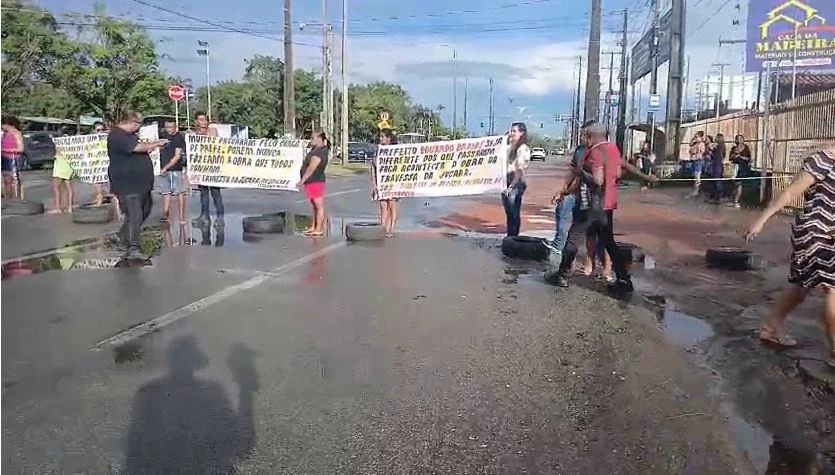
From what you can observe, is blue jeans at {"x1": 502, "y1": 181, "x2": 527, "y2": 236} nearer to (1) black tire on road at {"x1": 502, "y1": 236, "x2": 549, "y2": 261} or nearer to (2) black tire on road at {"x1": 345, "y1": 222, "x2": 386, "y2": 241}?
(1) black tire on road at {"x1": 502, "y1": 236, "x2": 549, "y2": 261}


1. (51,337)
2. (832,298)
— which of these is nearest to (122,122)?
(51,337)

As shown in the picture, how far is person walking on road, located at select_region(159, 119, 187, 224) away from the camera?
13203 millimetres

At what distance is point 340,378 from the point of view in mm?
5289

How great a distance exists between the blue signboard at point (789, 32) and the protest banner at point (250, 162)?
14.0 meters

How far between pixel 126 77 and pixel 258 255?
14.9m

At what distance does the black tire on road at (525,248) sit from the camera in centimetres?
1034

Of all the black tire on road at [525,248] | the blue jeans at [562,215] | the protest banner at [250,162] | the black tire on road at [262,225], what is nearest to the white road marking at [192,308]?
the black tire on road at [262,225]

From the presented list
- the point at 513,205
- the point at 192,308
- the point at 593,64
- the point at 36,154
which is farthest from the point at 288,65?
the point at 192,308

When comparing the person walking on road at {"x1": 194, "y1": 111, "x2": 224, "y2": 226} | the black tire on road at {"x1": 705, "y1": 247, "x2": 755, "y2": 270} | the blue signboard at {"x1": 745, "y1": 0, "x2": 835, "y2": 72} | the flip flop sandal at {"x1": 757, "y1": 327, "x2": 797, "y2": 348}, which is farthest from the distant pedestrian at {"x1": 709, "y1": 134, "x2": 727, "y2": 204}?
the flip flop sandal at {"x1": 757, "y1": 327, "x2": 797, "y2": 348}

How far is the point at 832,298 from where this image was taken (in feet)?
18.7

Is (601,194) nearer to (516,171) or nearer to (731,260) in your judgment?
(731,260)

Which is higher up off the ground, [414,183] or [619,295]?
[414,183]

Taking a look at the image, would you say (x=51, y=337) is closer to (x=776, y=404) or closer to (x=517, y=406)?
(x=517, y=406)

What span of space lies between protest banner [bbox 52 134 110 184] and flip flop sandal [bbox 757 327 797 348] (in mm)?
12721
